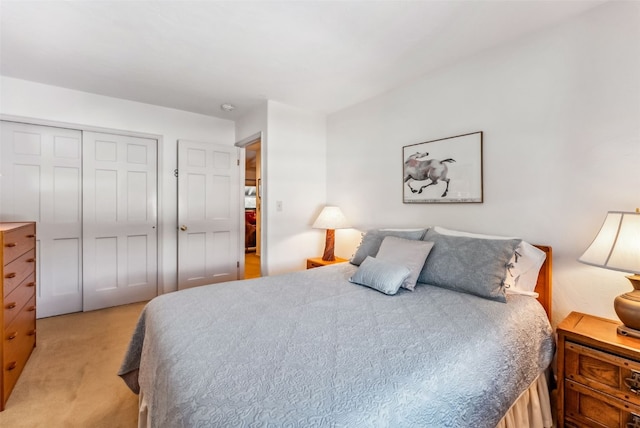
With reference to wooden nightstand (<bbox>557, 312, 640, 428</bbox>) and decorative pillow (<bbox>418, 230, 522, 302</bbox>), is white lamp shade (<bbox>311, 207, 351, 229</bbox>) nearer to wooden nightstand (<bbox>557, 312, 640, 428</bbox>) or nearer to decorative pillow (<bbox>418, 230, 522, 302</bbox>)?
decorative pillow (<bbox>418, 230, 522, 302</bbox>)

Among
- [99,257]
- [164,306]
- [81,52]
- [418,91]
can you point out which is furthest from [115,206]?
[418,91]

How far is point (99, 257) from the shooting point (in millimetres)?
3209

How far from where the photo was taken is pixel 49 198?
9.66 feet

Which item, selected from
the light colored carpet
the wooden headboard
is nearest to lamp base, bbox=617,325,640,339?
the wooden headboard

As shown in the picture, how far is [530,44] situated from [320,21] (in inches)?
57.0

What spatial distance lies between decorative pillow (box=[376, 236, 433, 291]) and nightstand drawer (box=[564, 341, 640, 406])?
0.83 meters

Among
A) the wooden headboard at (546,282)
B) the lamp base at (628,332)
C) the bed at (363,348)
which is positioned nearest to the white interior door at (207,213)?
the bed at (363,348)

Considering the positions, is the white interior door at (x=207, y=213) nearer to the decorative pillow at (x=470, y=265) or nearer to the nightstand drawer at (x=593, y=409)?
the decorative pillow at (x=470, y=265)

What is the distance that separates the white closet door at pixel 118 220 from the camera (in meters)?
3.15

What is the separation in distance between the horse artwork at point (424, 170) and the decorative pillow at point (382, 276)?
922mm

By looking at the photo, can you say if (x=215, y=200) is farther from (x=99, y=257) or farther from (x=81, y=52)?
(x=81, y=52)

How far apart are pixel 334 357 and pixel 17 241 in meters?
2.30

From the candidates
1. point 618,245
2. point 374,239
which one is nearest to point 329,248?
point 374,239

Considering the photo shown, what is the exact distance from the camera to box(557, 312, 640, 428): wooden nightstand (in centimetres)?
130
